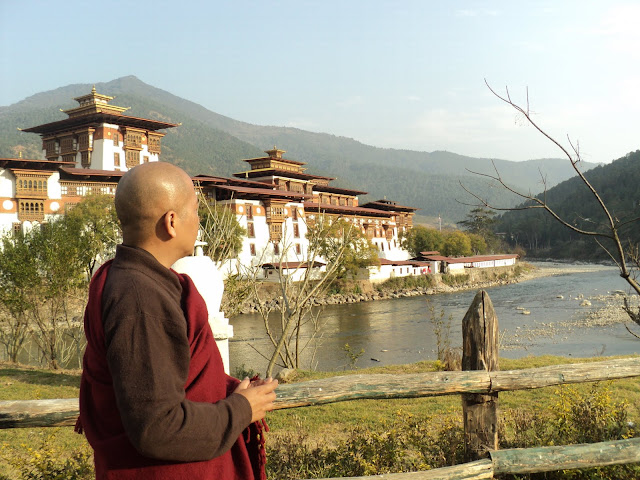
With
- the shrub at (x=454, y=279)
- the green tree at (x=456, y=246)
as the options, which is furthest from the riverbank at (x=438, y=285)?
the green tree at (x=456, y=246)

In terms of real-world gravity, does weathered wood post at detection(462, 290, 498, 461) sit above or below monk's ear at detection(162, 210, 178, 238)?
below

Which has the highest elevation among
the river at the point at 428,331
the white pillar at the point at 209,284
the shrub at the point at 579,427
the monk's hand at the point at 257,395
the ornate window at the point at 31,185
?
the ornate window at the point at 31,185

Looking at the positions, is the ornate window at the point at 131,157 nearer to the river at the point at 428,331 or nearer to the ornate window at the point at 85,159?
the ornate window at the point at 85,159

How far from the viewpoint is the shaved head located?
160 cm

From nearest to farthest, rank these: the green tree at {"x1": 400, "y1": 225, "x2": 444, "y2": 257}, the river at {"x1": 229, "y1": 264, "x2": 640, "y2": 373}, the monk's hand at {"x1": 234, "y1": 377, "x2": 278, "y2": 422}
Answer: the monk's hand at {"x1": 234, "y1": 377, "x2": 278, "y2": 422}, the river at {"x1": 229, "y1": 264, "x2": 640, "y2": 373}, the green tree at {"x1": 400, "y1": 225, "x2": 444, "y2": 257}

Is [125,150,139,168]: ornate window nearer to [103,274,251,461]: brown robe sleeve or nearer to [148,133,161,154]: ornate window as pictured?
[148,133,161,154]: ornate window

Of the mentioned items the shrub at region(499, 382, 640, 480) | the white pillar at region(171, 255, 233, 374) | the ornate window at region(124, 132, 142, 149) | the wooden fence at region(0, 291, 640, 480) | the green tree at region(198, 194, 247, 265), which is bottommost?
the shrub at region(499, 382, 640, 480)

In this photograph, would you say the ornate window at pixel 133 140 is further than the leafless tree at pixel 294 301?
Yes

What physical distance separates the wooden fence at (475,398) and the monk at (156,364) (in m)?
1.47

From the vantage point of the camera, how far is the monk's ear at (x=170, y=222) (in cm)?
162

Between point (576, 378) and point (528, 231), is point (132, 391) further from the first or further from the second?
point (528, 231)

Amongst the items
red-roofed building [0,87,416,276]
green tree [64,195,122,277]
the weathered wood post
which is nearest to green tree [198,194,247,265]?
Result: the weathered wood post

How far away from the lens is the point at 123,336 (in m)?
Result: 1.40

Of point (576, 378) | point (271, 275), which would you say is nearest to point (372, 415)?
point (576, 378)
